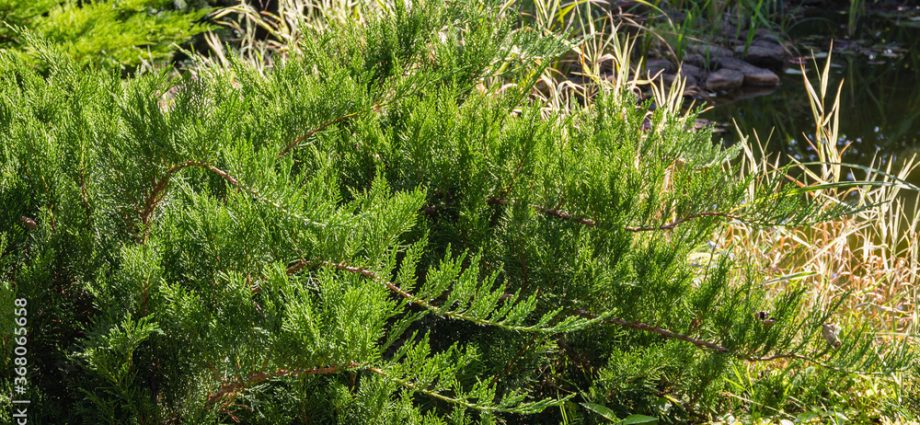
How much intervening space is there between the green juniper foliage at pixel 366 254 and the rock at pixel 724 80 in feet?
21.0

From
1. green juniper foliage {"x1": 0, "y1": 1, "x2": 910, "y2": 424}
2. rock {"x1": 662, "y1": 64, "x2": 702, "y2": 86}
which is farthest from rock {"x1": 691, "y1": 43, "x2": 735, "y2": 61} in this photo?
green juniper foliage {"x1": 0, "y1": 1, "x2": 910, "y2": 424}

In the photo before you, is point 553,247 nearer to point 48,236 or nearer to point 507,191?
point 507,191

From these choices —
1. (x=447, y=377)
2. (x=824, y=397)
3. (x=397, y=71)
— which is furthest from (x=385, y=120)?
(x=824, y=397)

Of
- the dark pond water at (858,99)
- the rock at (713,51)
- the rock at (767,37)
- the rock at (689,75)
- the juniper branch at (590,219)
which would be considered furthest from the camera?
the rock at (767,37)

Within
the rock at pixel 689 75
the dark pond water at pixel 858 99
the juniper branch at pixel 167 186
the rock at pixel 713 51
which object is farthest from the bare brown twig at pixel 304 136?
the rock at pixel 713 51

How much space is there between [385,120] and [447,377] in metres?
1.05

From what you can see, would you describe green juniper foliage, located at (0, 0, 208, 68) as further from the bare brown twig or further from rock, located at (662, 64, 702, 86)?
rock, located at (662, 64, 702, 86)

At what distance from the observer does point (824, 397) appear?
7.96 feet

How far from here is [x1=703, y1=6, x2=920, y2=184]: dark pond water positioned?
21.9ft

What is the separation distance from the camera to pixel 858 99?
8.03 m

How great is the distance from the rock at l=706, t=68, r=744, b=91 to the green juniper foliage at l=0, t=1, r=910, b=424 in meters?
6.41

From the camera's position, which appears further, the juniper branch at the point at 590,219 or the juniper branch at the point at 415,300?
the juniper branch at the point at 590,219

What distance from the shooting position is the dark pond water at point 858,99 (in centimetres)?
668

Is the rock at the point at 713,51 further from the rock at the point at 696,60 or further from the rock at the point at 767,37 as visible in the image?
the rock at the point at 767,37
